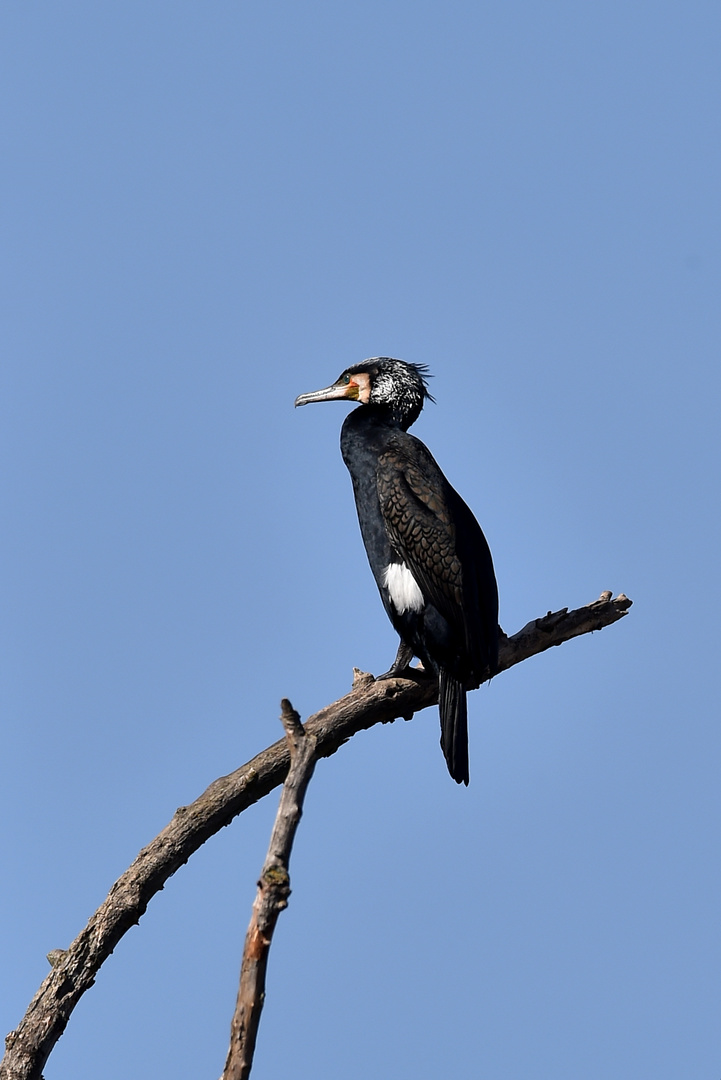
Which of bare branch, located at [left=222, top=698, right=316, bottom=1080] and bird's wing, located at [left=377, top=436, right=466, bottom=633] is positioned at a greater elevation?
bird's wing, located at [left=377, top=436, right=466, bottom=633]

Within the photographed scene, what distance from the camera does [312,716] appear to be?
5332mm

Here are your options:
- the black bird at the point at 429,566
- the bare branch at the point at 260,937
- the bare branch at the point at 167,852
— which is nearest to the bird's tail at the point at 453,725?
the black bird at the point at 429,566

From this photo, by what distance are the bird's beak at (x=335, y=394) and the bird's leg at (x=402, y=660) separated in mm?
1719

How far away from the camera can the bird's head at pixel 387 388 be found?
284 inches

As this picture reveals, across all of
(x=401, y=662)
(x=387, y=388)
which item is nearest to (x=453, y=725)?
(x=401, y=662)

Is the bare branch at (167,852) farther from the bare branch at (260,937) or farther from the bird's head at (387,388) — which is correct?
the bird's head at (387,388)

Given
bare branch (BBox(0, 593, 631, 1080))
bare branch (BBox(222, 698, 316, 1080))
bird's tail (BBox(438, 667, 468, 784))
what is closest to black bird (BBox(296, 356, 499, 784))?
bird's tail (BBox(438, 667, 468, 784))

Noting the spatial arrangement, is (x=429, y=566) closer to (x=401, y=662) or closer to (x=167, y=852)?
(x=401, y=662)

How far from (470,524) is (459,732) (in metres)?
1.12

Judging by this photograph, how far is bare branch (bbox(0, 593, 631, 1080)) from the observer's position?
14.7 feet

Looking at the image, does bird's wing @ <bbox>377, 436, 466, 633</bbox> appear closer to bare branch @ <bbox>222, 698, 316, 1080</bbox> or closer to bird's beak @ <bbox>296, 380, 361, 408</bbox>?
bird's beak @ <bbox>296, 380, 361, 408</bbox>

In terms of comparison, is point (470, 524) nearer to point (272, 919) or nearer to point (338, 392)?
point (338, 392)

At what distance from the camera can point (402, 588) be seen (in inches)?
249

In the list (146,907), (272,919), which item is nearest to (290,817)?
(272,919)
